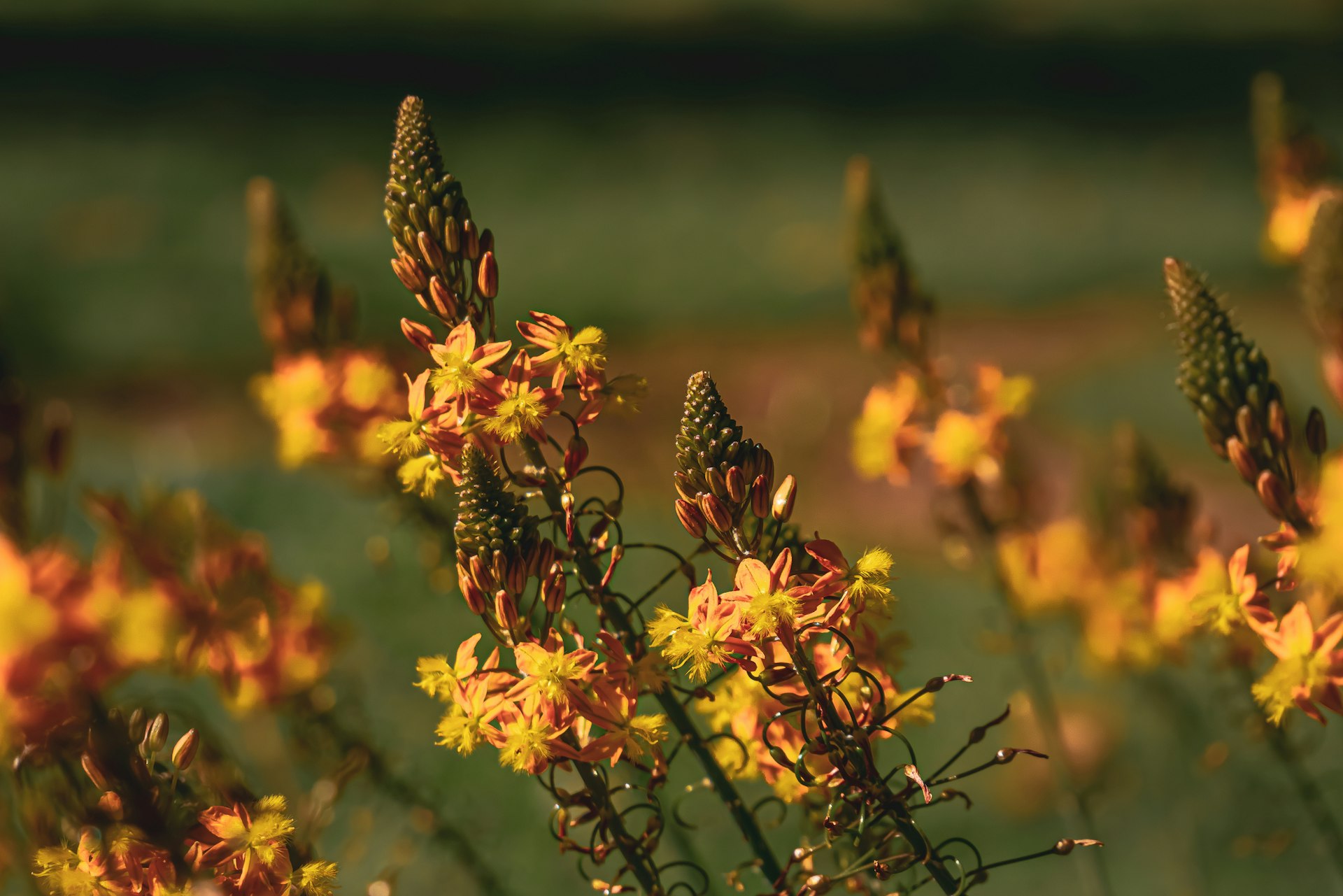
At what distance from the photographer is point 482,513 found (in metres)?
0.73

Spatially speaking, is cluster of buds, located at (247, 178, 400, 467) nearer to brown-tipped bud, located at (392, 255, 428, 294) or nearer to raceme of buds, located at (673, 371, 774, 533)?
brown-tipped bud, located at (392, 255, 428, 294)

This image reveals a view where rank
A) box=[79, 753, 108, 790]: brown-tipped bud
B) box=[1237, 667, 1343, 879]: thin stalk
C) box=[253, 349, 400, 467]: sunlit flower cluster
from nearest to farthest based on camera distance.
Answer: box=[79, 753, 108, 790]: brown-tipped bud, box=[1237, 667, 1343, 879]: thin stalk, box=[253, 349, 400, 467]: sunlit flower cluster

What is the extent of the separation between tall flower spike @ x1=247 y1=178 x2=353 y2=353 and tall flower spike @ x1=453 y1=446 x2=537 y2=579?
0.72m

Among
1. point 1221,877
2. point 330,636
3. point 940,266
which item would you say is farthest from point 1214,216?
point 330,636

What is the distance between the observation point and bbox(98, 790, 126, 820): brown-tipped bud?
0.72 metres

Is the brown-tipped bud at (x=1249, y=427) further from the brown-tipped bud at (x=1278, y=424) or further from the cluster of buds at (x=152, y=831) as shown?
the cluster of buds at (x=152, y=831)

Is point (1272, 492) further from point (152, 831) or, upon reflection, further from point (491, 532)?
point (152, 831)

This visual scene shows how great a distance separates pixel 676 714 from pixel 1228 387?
494 millimetres

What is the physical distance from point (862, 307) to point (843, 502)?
98.1 inches

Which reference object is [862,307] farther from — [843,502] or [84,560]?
[843,502]

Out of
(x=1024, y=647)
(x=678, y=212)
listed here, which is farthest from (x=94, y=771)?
(x=678, y=212)

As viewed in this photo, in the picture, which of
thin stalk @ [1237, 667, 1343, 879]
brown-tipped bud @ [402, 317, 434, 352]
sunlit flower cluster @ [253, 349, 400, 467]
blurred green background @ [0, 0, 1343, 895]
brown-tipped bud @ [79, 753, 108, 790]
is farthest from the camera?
blurred green background @ [0, 0, 1343, 895]

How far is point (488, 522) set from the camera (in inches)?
28.6

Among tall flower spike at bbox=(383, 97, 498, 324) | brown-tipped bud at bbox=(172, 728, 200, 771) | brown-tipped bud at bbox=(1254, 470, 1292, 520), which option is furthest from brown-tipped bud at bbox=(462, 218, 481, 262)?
brown-tipped bud at bbox=(1254, 470, 1292, 520)
